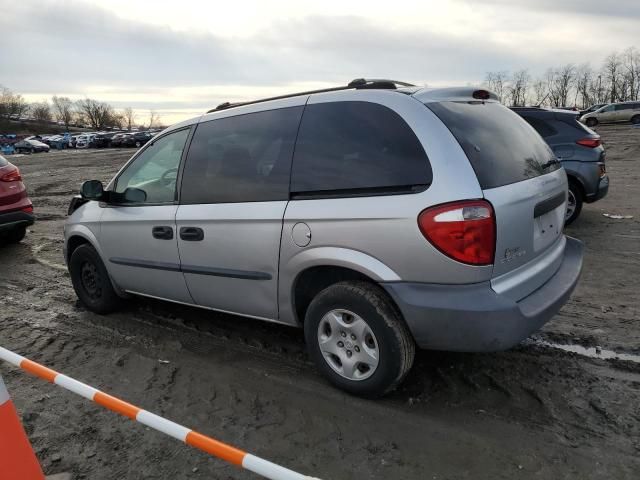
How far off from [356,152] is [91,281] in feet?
10.5

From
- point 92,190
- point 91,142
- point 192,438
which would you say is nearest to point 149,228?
point 92,190

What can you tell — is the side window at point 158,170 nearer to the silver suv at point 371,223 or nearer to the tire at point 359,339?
the silver suv at point 371,223

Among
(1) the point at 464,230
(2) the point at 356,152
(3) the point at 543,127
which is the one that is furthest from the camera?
(3) the point at 543,127

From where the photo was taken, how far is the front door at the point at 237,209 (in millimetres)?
3377

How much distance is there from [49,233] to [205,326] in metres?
5.99

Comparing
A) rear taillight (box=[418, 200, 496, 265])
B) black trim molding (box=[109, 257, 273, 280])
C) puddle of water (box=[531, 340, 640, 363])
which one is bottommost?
puddle of water (box=[531, 340, 640, 363])

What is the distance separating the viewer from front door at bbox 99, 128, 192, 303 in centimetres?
400

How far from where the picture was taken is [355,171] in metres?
3.04

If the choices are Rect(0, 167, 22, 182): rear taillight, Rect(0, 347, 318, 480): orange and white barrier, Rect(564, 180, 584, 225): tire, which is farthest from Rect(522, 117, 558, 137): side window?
Rect(0, 167, 22, 182): rear taillight

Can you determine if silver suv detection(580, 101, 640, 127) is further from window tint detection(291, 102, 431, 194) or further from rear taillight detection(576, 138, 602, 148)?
window tint detection(291, 102, 431, 194)

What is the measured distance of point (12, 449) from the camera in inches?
89.0

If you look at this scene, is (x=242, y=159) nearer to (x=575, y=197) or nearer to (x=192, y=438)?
(x=192, y=438)

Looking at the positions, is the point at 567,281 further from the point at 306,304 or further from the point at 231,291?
the point at 231,291

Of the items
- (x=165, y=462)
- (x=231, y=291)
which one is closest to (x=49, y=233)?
(x=231, y=291)
